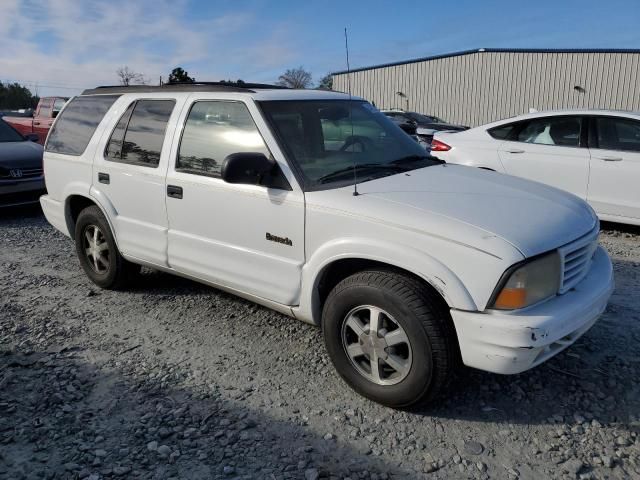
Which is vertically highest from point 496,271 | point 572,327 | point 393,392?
point 496,271

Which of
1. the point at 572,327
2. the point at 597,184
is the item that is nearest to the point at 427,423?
the point at 572,327

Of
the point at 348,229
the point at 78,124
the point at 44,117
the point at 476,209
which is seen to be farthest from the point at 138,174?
the point at 44,117

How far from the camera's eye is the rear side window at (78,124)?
Result: 4.90m

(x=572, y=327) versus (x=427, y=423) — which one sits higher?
(x=572, y=327)

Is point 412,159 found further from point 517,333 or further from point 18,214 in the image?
point 18,214

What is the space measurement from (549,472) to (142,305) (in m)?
3.42

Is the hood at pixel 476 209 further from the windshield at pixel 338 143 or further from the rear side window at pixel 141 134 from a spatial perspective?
the rear side window at pixel 141 134

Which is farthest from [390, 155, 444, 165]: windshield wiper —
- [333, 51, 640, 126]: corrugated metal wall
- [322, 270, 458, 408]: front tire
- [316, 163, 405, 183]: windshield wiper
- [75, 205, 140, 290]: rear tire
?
[333, 51, 640, 126]: corrugated metal wall

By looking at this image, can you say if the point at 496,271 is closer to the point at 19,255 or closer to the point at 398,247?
the point at 398,247

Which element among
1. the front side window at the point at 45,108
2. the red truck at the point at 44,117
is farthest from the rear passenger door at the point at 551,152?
the front side window at the point at 45,108

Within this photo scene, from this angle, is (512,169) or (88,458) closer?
(88,458)

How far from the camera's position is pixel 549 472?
8.59 feet

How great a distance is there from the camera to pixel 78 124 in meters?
5.09

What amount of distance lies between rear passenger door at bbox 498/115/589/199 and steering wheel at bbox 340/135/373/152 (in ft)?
12.5
